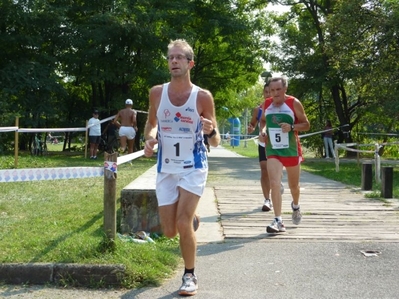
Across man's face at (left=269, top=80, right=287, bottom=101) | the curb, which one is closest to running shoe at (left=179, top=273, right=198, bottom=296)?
the curb

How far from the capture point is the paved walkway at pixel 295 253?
16.2 ft

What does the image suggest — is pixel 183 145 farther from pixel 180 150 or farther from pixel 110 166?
pixel 110 166

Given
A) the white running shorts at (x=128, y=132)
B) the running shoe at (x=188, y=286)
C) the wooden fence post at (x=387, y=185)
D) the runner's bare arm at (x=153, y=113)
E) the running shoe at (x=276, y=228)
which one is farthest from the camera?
the white running shorts at (x=128, y=132)

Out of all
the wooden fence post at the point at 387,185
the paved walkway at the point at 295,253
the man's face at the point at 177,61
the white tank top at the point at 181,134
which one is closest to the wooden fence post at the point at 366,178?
the wooden fence post at the point at 387,185

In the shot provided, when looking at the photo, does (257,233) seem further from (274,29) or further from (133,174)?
(274,29)

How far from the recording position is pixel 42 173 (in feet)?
17.5

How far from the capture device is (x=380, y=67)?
21.2 m

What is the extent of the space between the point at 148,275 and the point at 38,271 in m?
0.91

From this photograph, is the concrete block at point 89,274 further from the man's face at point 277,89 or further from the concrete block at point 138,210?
the man's face at point 277,89

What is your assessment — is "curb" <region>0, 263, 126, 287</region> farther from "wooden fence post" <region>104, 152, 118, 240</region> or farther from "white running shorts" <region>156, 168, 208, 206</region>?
"white running shorts" <region>156, 168, 208, 206</region>

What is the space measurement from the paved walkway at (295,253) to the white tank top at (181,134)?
1.02 meters

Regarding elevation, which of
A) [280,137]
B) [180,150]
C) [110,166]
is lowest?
[110,166]

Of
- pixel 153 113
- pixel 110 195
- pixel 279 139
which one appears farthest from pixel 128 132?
pixel 153 113

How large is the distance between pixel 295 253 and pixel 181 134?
2148mm
